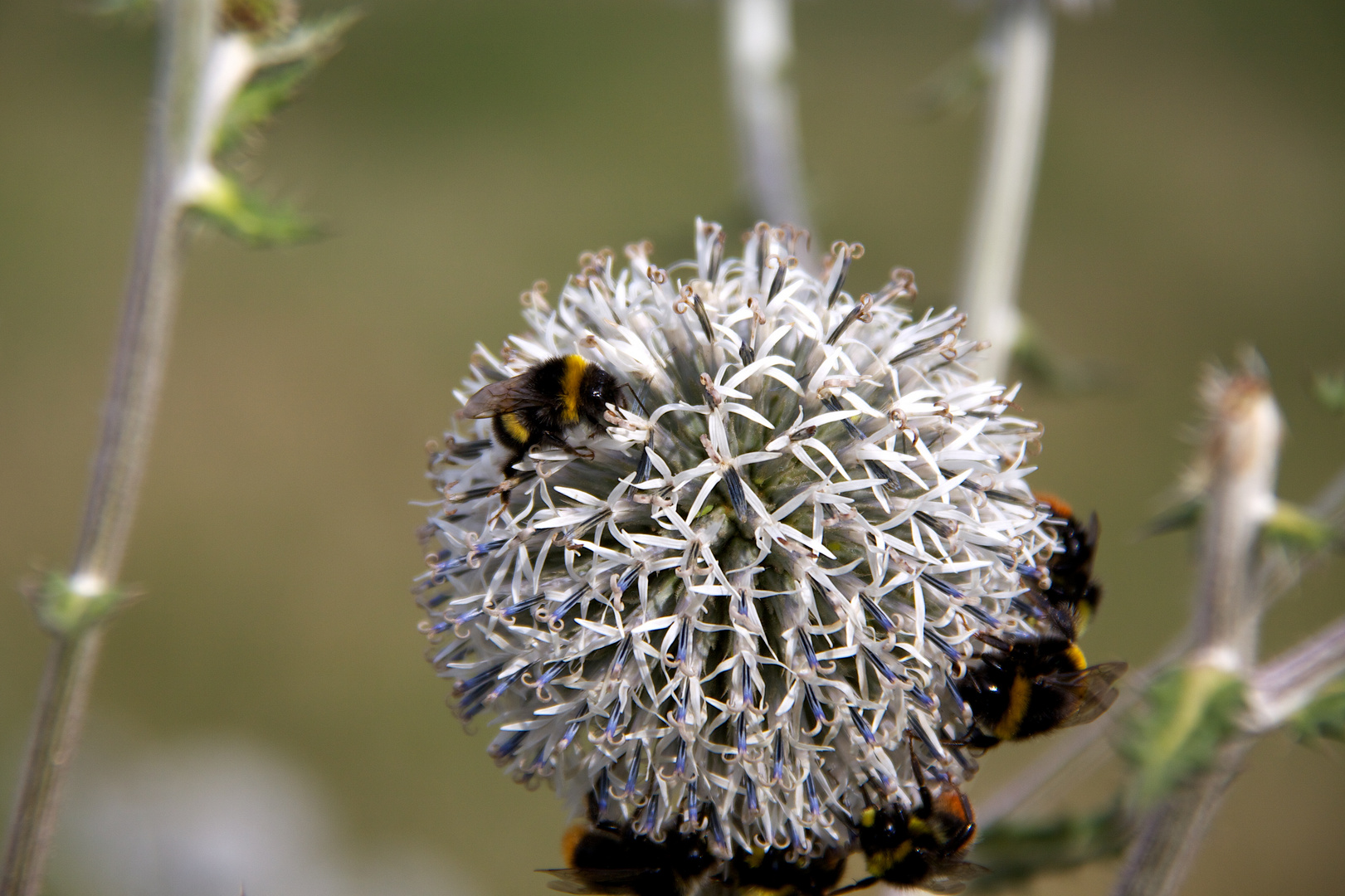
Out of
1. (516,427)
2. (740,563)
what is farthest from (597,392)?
(740,563)

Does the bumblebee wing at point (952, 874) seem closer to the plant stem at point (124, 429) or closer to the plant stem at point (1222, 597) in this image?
the plant stem at point (1222, 597)

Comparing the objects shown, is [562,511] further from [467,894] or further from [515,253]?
[515,253]

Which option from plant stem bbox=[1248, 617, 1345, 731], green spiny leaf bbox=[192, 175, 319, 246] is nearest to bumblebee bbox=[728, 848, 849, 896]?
plant stem bbox=[1248, 617, 1345, 731]

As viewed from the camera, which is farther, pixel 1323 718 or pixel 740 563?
pixel 1323 718

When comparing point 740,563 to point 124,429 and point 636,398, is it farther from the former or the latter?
point 124,429

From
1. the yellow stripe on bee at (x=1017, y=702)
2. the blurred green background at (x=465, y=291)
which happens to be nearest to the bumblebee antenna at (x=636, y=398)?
the yellow stripe on bee at (x=1017, y=702)
